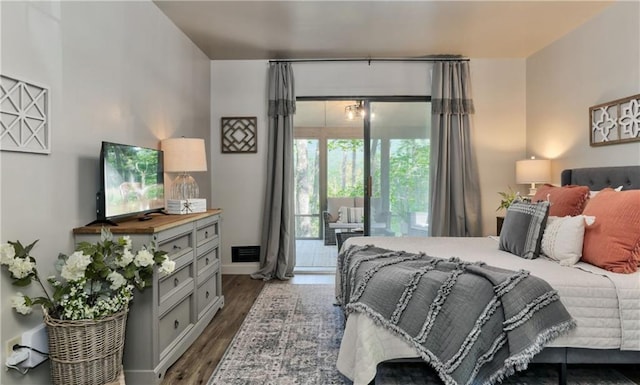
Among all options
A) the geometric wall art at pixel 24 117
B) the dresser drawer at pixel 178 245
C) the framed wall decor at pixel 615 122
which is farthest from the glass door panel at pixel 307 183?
the geometric wall art at pixel 24 117

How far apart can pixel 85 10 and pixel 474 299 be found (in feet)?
8.70

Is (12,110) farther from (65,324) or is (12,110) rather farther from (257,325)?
(257,325)

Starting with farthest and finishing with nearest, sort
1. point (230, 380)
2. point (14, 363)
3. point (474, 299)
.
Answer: point (230, 380), point (474, 299), point (14, 363)

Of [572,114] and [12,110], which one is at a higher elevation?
[572,114]

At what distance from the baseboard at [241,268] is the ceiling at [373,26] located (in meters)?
2.50

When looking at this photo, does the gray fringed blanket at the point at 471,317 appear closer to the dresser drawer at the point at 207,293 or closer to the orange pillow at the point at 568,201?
the orange pillow at the point at 568,201

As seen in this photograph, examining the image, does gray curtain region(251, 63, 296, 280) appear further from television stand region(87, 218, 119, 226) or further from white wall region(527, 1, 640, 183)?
white wall region(527, 1, 640, 183)

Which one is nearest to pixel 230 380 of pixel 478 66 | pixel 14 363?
pixel 14 363

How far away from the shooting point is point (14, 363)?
1535 mm

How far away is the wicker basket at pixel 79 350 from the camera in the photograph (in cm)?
155

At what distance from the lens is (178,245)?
7.61 ft

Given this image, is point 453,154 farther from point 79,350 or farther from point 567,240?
point 79,350

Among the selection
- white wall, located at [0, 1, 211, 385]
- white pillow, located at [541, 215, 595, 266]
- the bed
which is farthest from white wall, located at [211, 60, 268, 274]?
white pillow, located at [541, 215, 595, 266]

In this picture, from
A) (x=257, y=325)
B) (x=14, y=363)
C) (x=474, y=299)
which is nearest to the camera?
(x=14, y=363)
